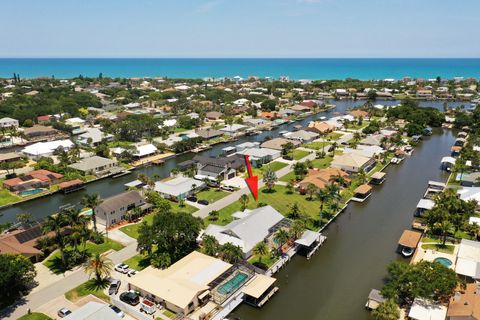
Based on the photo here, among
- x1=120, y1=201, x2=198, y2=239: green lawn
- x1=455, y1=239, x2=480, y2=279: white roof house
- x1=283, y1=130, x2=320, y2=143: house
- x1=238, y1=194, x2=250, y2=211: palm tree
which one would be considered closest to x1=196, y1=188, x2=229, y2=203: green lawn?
x1=120, y1=201, x2=198, y2=239: green lawn

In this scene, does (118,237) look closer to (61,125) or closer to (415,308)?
(415,308)

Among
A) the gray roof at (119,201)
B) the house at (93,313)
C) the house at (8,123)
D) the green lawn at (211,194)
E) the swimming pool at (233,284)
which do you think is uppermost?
the house at (8,123)

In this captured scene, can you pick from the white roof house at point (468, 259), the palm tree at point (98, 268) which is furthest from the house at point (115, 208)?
the white roof house at point (468, 259)

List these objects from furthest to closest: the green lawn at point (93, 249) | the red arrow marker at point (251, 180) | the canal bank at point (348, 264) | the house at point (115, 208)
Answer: the house at point (115, 208)
the red arrow marker at point (251, 180)
the green lawn at point (93, 249)
the canal bank at point (348, 264)

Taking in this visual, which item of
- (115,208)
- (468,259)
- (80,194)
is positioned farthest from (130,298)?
(468,259)

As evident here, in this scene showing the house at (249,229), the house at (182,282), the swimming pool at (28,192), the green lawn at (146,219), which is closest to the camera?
the house at (182,282)

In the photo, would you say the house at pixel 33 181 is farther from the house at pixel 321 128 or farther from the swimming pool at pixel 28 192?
the house at pixel 321 128
